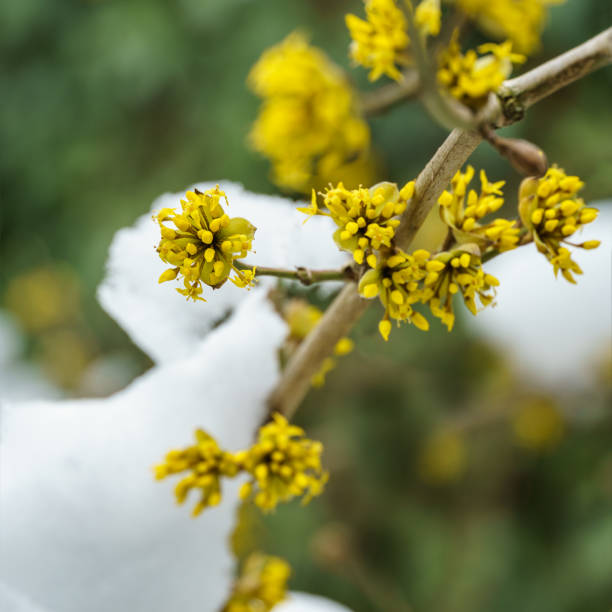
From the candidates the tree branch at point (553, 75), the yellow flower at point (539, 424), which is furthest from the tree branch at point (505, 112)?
the yellow flower at point (539, 424)

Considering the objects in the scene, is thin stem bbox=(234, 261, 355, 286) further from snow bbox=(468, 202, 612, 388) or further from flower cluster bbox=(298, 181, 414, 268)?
snow bbox=(468, 202, 612, 388)

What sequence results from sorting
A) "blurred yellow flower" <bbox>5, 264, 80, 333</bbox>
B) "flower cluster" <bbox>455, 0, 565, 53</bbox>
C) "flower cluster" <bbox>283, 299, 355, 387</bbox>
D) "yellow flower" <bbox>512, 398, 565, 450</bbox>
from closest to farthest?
"flower cluster" <bbox>283, 299, 355, 387</bbox>
"flower cluster" <bbox>455, 0, 565, 53</bbox>
"yellow flower" <bbox>512, 398, 565, 450</bbox>
"blurred yellow flower" <bbox>5, 264, 80, 333</bbox>

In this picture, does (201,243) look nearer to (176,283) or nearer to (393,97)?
(176,283)

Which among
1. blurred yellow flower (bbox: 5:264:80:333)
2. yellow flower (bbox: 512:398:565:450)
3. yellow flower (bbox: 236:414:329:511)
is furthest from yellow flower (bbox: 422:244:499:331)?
blurred yellow flower (bbox: 5:264:80:333)

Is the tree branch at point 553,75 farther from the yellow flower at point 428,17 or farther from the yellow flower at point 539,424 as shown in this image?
the yellow flower at point 539,424

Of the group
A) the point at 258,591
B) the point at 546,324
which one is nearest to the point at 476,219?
the point at 258,591
